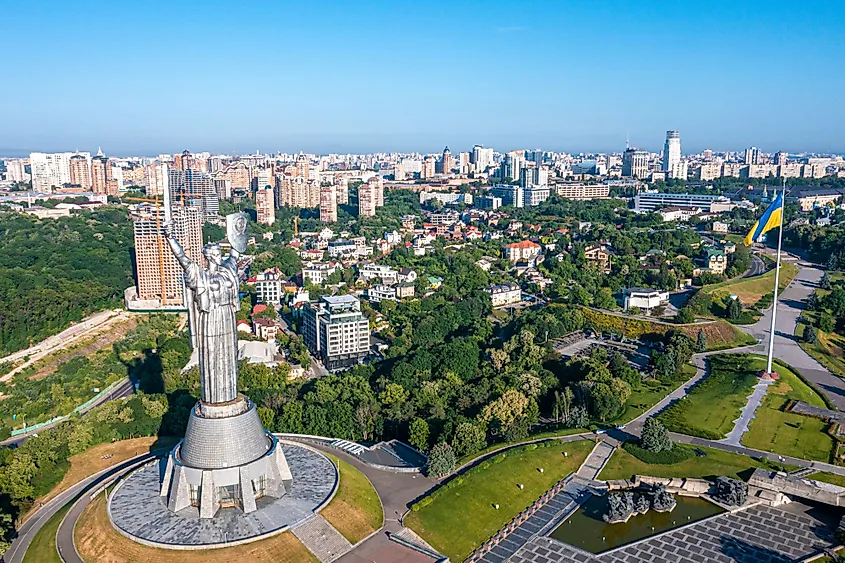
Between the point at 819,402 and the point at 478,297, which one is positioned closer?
the point at 819,402

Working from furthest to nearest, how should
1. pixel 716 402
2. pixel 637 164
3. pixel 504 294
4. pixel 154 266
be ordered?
1. pixel 637 164
2. pixel 154 266
3. pixel 504 294
4. pixel 716 402

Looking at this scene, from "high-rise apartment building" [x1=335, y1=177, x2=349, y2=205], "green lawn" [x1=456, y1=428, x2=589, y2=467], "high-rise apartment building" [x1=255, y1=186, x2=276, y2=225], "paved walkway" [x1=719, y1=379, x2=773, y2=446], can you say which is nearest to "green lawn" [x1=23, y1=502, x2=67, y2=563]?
"green lawn" [x1=456, y1=428, x2=589, y2=467]

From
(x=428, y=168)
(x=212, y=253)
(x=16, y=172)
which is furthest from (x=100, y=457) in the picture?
(x=428, y=168)

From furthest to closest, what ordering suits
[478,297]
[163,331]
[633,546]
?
[478,297], [163,331], [633,546]

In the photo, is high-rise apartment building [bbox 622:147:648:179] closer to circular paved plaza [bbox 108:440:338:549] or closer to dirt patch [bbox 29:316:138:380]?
dirt patch [bbox 29:316:138:380]

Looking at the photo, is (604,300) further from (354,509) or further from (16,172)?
(16,172)

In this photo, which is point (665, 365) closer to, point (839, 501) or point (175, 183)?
point (839, 501)

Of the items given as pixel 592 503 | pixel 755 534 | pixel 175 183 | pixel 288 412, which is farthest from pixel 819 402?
pixel 175 183
